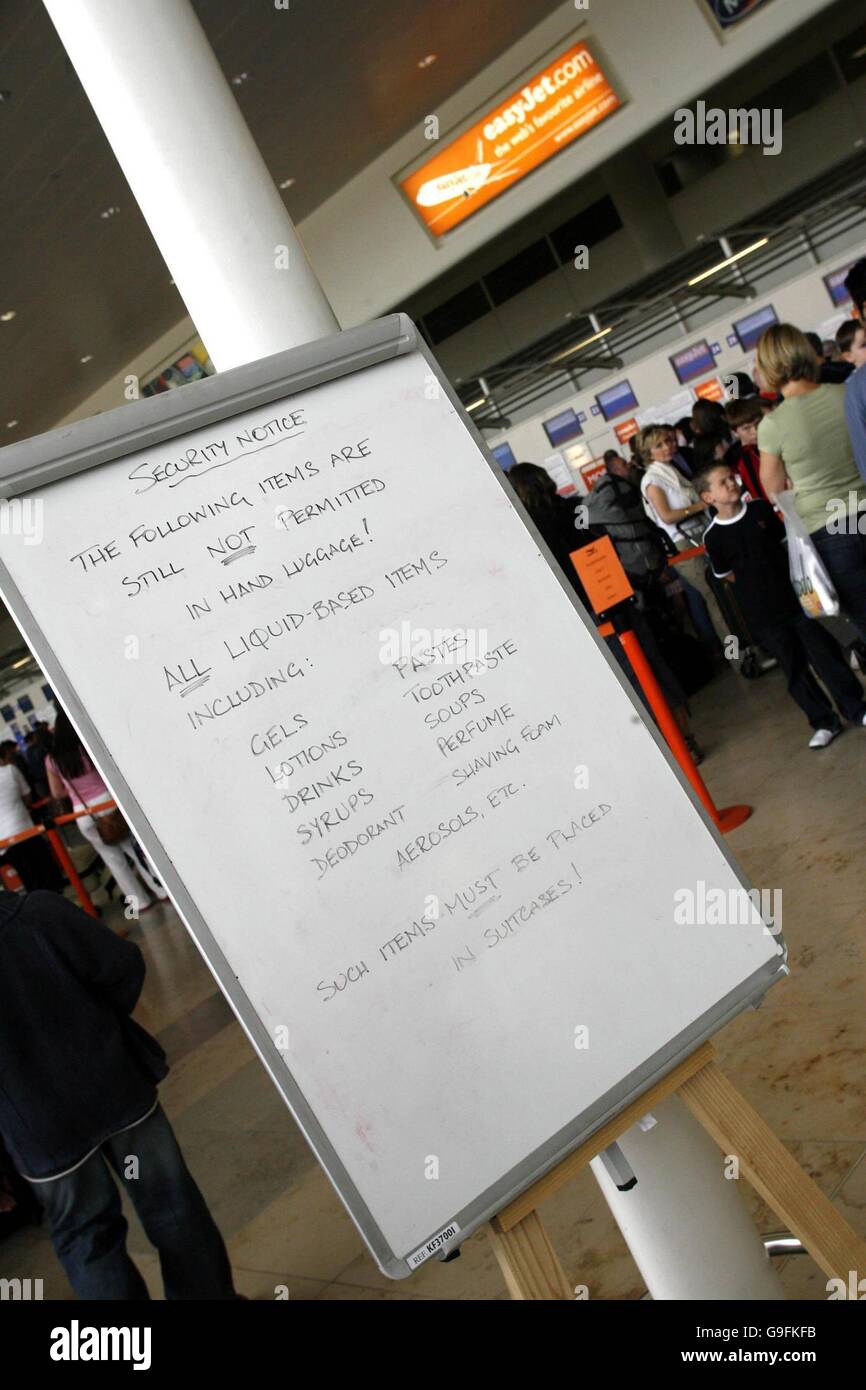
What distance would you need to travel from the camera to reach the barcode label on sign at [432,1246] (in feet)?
5.15

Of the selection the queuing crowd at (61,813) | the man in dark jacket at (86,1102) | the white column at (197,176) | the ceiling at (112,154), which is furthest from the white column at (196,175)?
A: the queuing crowd at (61,813)

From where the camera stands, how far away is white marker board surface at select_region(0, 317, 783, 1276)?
1.57 m

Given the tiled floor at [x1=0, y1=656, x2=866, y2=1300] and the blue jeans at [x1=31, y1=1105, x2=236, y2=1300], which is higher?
the blue jeans at [x1=31, y1=1105, x2=236, y2=1300]

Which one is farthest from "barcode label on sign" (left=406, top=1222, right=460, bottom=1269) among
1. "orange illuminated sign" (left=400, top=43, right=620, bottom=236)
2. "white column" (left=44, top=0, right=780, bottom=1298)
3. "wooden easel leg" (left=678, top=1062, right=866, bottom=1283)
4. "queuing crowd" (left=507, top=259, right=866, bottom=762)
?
"orange illuminated sign" (left=400, top=43, right=620, bottom=236)

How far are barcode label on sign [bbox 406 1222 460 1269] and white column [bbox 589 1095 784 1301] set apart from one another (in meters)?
0.55

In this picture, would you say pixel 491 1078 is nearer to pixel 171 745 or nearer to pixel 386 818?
pixel 386 818

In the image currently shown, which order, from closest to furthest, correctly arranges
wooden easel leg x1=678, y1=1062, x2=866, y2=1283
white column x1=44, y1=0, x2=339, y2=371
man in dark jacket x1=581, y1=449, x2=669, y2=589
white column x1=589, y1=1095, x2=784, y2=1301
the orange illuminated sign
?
wooden easel leg x1=678, y1=1062, x2=866, y2=1283, white column x1=589, y1=1095, x2=784, y2=1301, white column x1=44, y1=0, x2=339, y2=371, man in dark jacket x1=581, y1=449, x2=669, y2=589, the orange illuminated sign

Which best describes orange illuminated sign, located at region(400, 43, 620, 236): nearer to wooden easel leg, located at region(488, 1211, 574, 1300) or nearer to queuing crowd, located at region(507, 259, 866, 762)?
queuing crowd, located at region(507, 259, 866, 762)

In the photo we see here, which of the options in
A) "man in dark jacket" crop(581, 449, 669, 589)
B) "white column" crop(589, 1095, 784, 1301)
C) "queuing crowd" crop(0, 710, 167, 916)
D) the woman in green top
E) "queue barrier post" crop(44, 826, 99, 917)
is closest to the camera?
"white column" crop(589, 1095, 784, 1301)

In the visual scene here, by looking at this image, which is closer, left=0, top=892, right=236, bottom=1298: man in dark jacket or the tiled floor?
left=0, top=892, right=236, bottom=1298: man in dark jacket

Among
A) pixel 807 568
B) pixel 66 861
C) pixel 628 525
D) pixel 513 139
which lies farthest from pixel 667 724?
pixel 513 139

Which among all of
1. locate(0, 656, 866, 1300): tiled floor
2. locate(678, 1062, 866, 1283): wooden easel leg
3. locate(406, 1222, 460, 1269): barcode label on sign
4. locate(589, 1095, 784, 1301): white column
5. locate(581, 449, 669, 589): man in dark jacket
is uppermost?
locate(581, 449, 669, 589): man in dark jacket

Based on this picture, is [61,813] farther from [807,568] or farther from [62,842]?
[807,568]

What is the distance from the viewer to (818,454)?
429 cm
